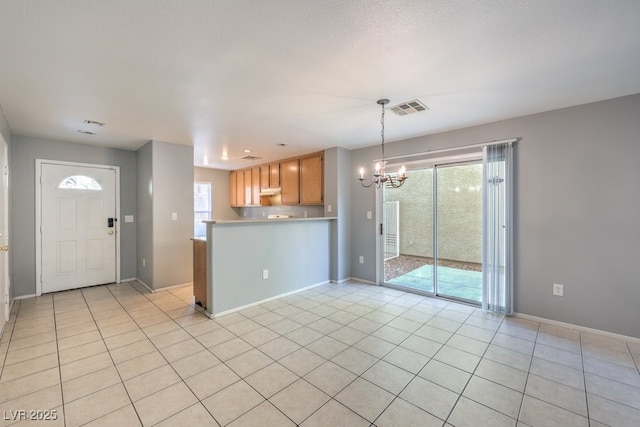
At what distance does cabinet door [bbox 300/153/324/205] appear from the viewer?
517cm

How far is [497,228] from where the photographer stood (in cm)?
348

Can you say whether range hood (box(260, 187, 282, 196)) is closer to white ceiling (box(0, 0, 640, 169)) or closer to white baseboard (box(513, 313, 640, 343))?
white ceiling (box(0, 0, 640, 169))

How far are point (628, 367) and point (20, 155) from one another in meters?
7.63

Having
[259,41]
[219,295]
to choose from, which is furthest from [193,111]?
[219,295]

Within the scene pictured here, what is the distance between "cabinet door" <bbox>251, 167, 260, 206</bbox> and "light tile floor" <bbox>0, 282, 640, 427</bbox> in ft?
11.4

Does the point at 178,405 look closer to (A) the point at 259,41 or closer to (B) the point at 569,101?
(A) the point at 259,41

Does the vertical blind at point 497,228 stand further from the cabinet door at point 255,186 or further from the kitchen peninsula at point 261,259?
the cabinet door at point 255,186

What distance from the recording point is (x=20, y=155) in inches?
161

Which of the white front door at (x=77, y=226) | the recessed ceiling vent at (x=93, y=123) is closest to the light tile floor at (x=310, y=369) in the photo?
the white front door at (x=77, y=226)

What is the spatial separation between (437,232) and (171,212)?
435cm

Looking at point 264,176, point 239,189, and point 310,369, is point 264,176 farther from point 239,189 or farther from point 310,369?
point 310,369

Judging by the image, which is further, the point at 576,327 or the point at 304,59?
the point at 576,327

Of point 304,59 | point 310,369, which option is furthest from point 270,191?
point 310,369

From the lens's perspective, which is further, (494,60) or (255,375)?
(255,375)
